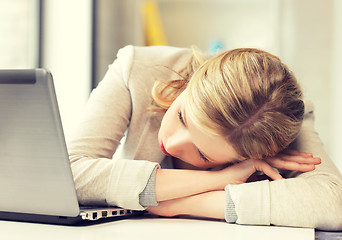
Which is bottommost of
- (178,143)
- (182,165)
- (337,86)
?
(337,86)

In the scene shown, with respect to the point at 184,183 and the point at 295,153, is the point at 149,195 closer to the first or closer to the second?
the point at 184,183

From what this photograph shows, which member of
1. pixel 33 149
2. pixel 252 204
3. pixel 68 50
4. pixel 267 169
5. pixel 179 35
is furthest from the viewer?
pixel 179 35

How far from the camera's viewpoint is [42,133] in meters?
0.65

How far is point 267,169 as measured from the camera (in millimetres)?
921

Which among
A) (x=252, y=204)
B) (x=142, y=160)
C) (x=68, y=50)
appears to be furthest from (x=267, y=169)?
(x=68, y=50)

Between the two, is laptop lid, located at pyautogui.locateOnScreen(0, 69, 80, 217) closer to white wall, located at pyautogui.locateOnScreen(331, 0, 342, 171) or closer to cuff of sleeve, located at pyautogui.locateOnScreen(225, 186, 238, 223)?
cuff of sleeve, located at pyautogui.locateOnScreen(225, 186, 238, 223)

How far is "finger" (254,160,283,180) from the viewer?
0.92 m

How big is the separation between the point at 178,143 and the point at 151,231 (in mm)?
226

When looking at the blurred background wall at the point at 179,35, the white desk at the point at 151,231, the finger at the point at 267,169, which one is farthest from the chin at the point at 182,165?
the blurred background wall at the point at 179,35

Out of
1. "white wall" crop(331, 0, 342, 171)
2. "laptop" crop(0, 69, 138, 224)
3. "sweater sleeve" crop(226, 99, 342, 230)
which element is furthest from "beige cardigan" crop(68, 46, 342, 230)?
"white wall" crop(331, 0, 342, 171)

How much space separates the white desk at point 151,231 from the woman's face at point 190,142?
13 cm

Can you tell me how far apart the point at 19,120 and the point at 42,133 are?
33mm

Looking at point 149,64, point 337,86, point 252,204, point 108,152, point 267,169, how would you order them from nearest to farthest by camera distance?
point 252,204
point 267,169
point 108,152
point 149,64
point 337,86

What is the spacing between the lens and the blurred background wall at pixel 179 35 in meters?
2.43
